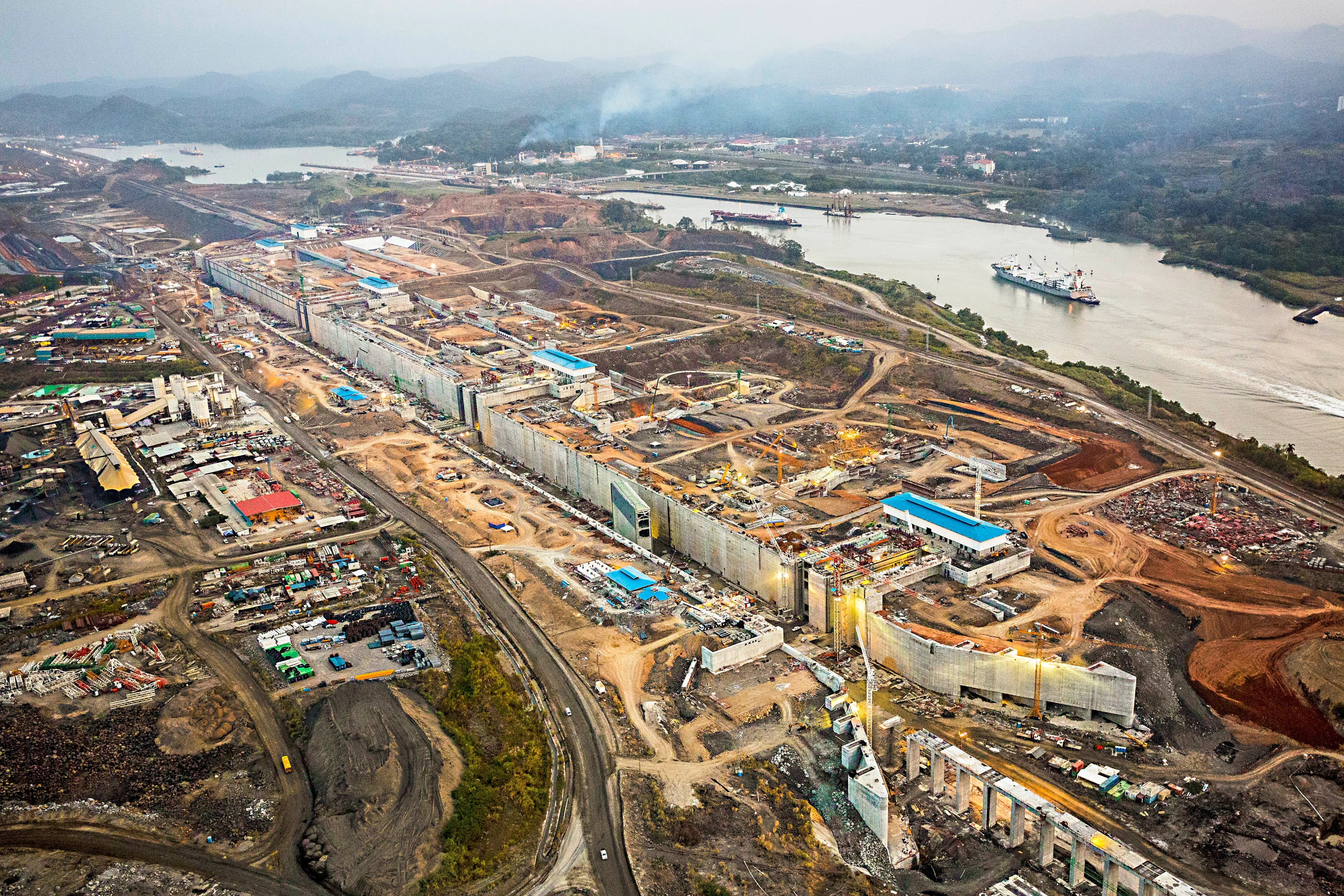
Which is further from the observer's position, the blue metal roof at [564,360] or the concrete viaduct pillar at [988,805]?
the blue metal roof at [564,360]

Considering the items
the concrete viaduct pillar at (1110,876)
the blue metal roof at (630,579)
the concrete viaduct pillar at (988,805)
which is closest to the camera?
the concrete viaduct pillar at (1110,876)

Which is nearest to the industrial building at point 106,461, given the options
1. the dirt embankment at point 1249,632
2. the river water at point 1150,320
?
the dirt embankment at point 1249,632

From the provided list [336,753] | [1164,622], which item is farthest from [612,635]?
[1164,622]

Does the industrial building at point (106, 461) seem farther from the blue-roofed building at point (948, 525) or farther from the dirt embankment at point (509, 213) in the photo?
the dirt embankment at point (509, 213)

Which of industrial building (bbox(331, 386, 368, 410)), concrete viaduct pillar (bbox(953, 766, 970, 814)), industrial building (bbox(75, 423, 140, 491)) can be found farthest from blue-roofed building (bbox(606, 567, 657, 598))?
industrial building (bbox(331, 386, 368, 410))

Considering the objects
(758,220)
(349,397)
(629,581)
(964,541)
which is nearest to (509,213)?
(758,220)

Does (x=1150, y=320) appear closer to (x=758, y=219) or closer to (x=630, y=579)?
(x=630, y=579)
